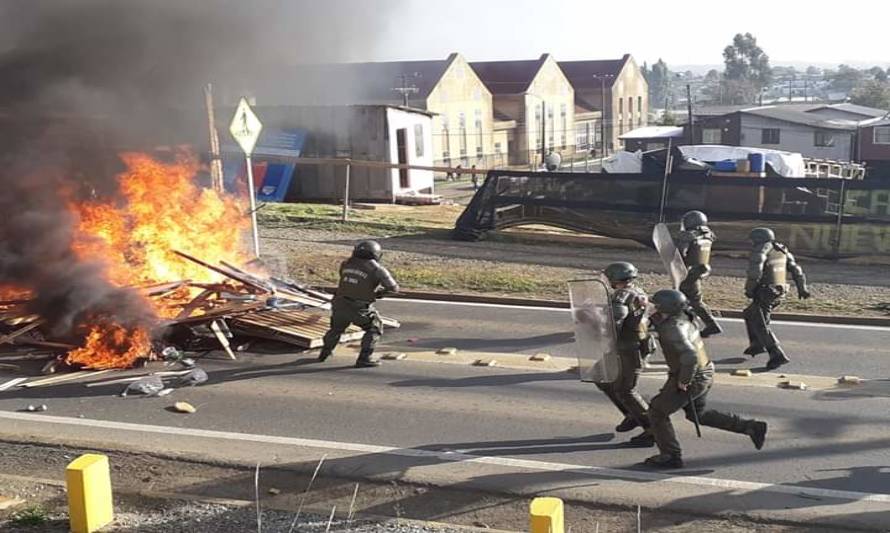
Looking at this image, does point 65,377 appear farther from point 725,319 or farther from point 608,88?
point 608,88

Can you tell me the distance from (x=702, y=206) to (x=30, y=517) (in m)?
12.8

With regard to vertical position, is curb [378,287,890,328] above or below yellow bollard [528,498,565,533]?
below

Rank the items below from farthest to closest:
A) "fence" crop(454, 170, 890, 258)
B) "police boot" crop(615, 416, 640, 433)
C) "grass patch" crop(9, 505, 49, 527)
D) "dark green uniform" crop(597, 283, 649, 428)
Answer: "fence" crop(454, 170, 890, 258), "police boot" crop(615, 416, 640, 433), "dark green uniform" crop(597, 283, 649, 428), "grass patch" crop(9, 505, 49, 527)

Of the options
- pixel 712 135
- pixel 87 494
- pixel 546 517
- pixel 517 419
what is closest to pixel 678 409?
pixel 517 419

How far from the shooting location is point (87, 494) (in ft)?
17.4

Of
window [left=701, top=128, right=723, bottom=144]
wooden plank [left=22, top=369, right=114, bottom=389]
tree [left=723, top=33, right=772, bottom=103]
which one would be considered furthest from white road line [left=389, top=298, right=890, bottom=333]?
tree [left=723, top=33, right=772, bottom=103]

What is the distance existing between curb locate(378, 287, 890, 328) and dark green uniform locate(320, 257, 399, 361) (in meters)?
3.35

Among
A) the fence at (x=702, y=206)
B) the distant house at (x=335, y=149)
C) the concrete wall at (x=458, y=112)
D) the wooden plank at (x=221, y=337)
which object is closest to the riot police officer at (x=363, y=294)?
the wooden plank at (x=221, y=337)

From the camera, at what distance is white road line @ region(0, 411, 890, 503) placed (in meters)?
6.16

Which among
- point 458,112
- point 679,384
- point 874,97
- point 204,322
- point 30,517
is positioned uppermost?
point 874,97

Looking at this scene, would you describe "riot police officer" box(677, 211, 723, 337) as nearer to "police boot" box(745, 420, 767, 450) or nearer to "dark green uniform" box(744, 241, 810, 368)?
"dark green uniform" box(744, 241, 810, 368)

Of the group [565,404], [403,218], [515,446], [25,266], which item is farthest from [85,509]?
[403,218]

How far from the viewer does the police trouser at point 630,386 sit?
6.91 meters

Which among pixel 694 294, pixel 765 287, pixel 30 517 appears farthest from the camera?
pixel 694 294
